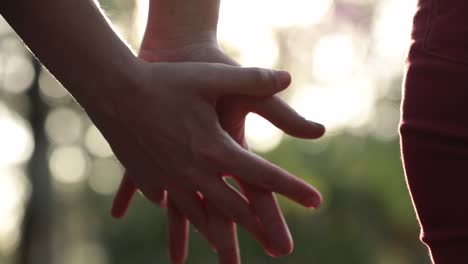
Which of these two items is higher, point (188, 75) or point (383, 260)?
point (188, 75)

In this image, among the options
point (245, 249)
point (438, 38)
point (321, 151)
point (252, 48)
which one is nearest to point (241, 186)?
point (438, 38)

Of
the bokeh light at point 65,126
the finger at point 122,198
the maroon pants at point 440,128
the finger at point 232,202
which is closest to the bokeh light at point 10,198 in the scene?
the bokeh light at point 65,126

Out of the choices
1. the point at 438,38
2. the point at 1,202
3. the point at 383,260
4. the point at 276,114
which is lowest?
the point at 1,202

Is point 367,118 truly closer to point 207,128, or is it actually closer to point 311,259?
point 311,259

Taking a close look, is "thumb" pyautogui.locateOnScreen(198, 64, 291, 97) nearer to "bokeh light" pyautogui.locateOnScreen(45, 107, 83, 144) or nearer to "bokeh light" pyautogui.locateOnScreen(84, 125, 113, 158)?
"bokeh light" pyautogui.locateOnScreen(45, 107, 83, 144)

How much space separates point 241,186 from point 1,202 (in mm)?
22809

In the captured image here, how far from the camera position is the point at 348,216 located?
69.1 ft

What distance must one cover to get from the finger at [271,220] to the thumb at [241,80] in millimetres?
186

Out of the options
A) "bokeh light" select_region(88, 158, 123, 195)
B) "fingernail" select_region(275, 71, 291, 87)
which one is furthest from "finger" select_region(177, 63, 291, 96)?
"bokeh light" select_region(88, 158, 123, 195)

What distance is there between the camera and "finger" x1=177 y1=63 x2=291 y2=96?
1925mm

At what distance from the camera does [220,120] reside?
6.64ft

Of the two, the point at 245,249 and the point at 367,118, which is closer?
the point at 245,249

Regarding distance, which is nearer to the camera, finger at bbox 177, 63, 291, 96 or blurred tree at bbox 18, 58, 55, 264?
finger at bbox 177, 63, 291, 96

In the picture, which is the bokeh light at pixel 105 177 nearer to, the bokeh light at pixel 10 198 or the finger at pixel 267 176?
the bokeh light at pixel 10 198
